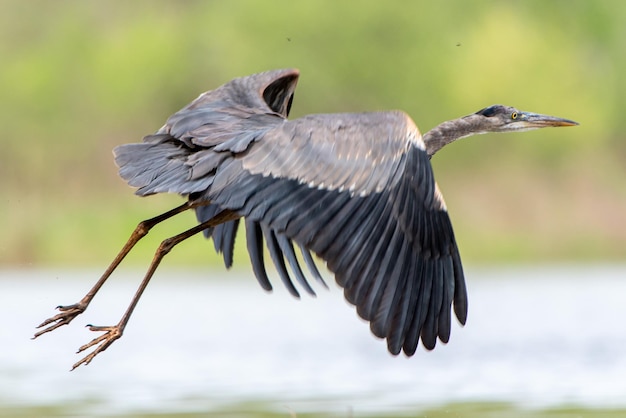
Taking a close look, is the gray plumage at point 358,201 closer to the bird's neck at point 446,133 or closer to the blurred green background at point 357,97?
the bird's neck at point 446,133

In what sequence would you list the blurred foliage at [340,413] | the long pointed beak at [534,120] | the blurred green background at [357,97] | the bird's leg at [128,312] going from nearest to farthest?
the bird's leg at [128,312] < the blurred foliage at [340,413] < the long pointed beak at [534,120] < the blurred green background at [357,97]

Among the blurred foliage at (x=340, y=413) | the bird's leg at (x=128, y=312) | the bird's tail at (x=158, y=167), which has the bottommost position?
the blurred foliage at (x=340, y=413)

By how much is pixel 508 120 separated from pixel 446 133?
2.22 ft

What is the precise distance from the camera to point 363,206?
279 inches

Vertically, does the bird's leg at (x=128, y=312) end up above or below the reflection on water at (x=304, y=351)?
above

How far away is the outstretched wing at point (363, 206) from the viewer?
693 centimetres

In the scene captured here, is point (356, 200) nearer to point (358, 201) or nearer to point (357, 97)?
point (358, 201)

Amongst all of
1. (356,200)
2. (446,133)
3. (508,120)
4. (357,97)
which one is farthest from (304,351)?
(357,97)

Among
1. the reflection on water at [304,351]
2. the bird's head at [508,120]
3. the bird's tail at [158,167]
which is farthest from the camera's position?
the reflection on water at [304,351]

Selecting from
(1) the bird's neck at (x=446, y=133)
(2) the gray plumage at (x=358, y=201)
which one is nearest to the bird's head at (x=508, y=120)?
(1) the bird's neck at (x=446, y=133)

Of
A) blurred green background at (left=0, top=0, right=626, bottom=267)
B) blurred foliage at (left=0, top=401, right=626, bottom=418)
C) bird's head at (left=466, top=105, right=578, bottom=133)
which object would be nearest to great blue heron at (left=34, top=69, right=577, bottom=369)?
blurred foliage at (left=0, top=401, right=626, bottom=418)

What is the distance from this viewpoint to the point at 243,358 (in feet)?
40.4

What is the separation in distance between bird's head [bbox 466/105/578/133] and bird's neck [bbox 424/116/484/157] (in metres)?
0.13

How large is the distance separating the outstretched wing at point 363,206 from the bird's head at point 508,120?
2.04 meters
